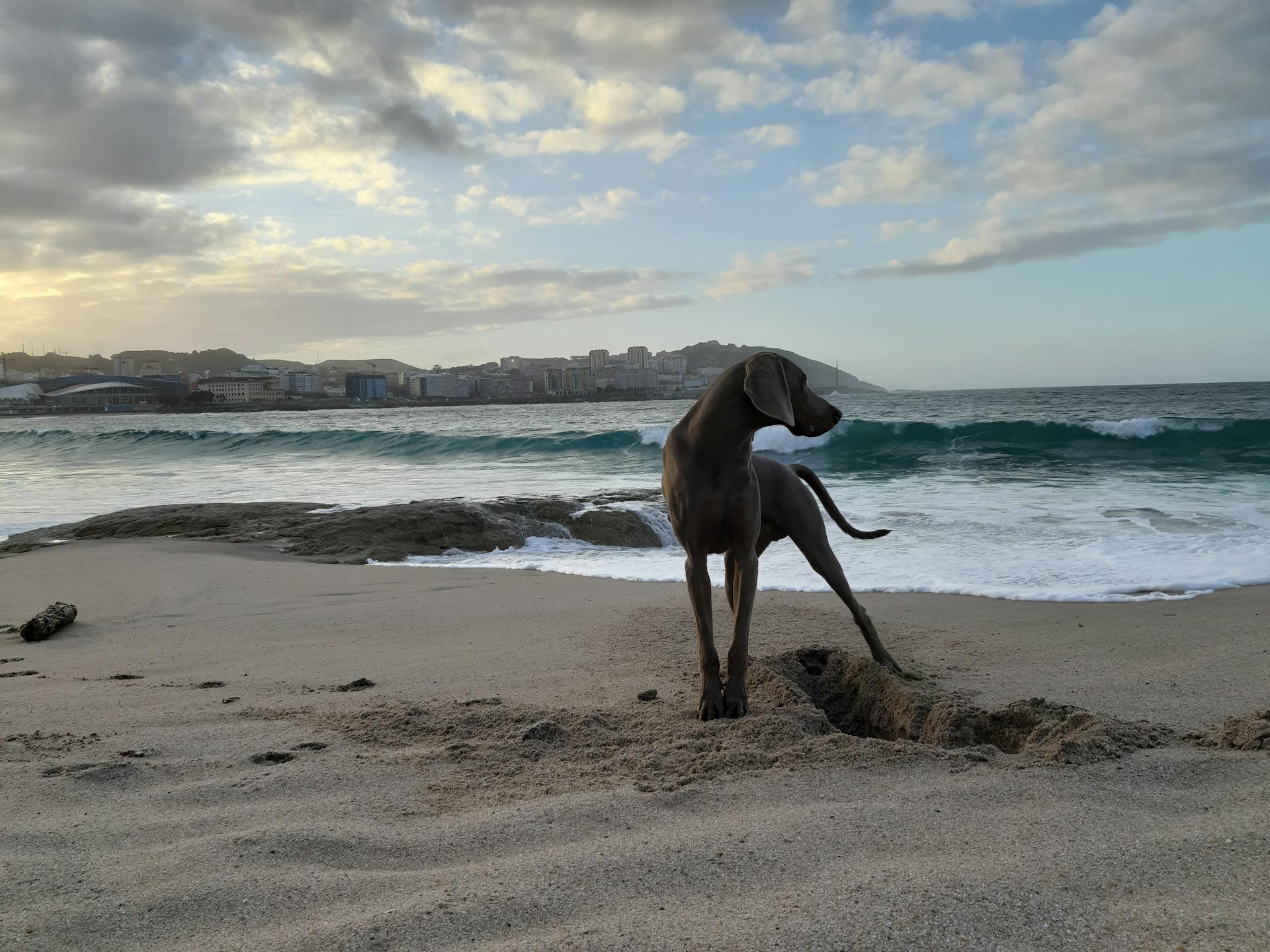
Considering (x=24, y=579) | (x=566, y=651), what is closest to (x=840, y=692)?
(x=566, y=651)

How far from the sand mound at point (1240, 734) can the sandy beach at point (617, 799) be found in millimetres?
84

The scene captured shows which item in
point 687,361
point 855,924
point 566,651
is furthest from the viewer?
point 687,361

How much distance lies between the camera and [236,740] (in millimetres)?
3254

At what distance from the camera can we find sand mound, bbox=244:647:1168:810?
2.89 m

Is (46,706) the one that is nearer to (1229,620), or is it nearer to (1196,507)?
(1229,620)

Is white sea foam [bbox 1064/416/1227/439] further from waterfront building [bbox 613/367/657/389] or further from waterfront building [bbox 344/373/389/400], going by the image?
waterfront building [bbox 344/373/389/400]

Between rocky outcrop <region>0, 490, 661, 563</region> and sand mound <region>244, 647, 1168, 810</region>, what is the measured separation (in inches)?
215

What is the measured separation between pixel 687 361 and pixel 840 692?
338 ft

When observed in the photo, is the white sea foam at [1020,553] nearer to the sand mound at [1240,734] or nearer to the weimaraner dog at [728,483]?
the sand mound at [1240,734]

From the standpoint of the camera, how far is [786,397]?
333 centimetres

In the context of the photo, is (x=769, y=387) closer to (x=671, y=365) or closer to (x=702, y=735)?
(x=702, y=735)

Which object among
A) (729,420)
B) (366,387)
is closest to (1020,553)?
(729,420)

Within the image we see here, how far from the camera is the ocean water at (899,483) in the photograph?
24.0ft

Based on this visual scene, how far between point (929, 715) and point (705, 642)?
3.23ft
